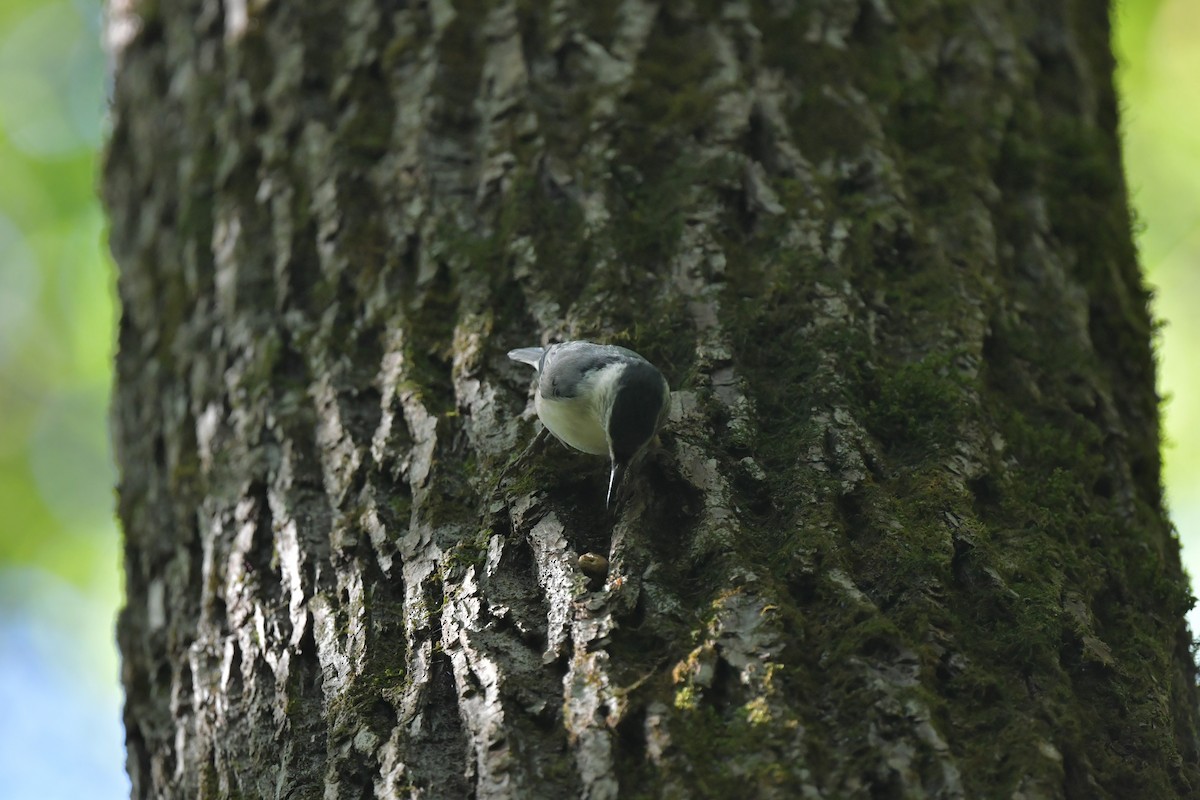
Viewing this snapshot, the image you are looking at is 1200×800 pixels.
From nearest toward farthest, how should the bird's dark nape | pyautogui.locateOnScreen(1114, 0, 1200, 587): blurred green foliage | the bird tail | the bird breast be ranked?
the bird's dark nape, the bird breast, the bird tail, pyautogui.locateOnScreen(1114, 0, 1200, 587): blurred green foliage

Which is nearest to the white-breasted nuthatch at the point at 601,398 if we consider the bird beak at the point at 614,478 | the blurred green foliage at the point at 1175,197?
the bird beak at the point at 614,478

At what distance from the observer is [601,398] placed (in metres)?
2.45

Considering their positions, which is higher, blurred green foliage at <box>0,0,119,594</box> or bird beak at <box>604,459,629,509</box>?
blurred green foliage at <box>0,0,119,594</box>

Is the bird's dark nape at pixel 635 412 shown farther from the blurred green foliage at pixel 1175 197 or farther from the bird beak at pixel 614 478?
the blurred green foliage at pixel 1175 197

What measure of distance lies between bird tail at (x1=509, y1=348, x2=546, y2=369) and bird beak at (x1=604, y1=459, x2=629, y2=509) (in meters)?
0.40

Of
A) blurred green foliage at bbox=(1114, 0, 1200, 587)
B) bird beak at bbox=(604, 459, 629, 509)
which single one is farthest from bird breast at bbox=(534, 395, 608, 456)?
blurred green foliage at bbox=(1114, 0, 1200, 587)

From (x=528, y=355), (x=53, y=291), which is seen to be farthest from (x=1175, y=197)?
(x=53, y=291)

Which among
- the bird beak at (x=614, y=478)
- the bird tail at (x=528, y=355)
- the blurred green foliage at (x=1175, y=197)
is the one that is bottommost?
the bird beak at (x=614, y=478)

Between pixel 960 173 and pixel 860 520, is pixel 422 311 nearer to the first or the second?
pixel 860 520

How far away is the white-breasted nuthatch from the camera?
236 centimetres

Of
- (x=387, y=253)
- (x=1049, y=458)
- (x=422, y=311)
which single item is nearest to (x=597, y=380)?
(x=422, y=311)

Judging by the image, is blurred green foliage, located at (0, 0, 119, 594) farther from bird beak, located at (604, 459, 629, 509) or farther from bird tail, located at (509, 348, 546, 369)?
bird beak, located at (604, 459, 629, 509)

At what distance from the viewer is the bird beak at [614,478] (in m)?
2.37

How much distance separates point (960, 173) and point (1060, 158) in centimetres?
39
